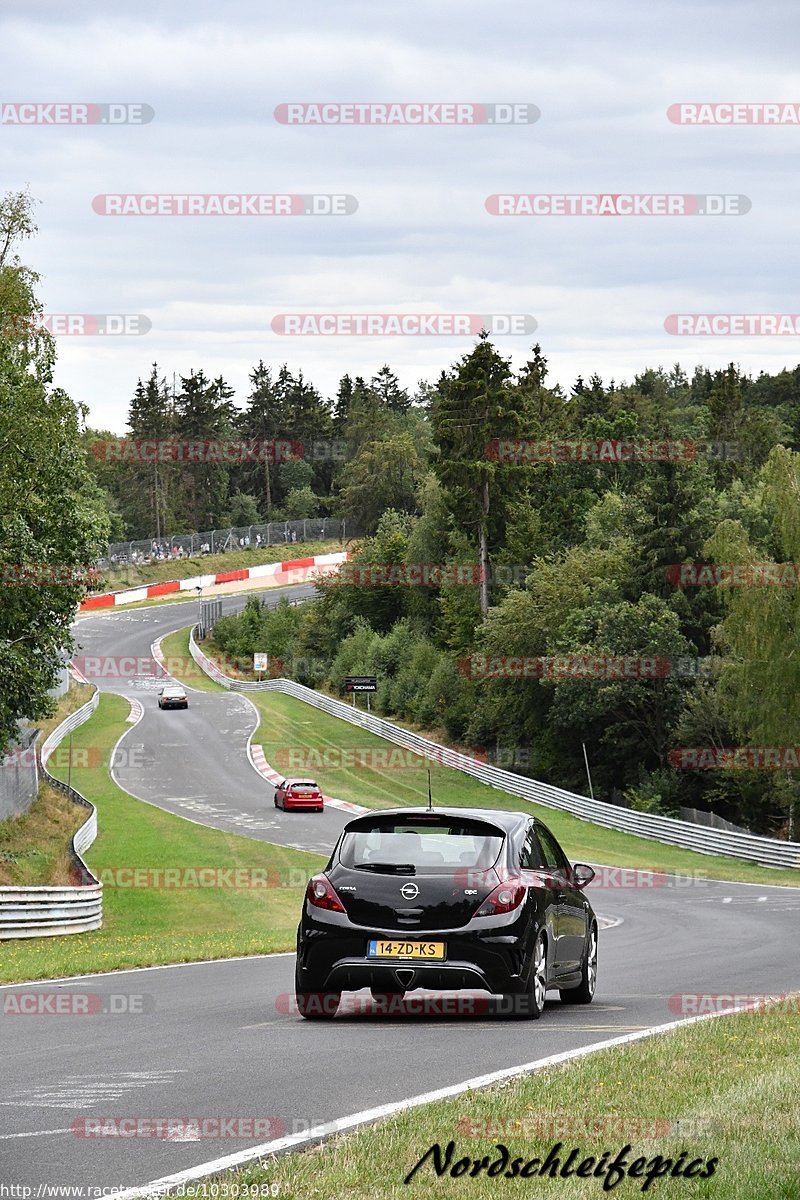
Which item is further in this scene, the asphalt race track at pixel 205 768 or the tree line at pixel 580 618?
the tree line at pixel 580 618

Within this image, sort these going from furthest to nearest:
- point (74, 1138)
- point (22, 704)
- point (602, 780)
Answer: point (602, 780) < point (22, 704) < point (74, 1138)

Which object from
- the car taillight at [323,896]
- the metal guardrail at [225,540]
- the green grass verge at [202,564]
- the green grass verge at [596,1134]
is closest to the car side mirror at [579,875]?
the car taillight at [323,896]

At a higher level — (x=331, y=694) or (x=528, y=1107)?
(x=528, y=1107)

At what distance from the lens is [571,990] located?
A: 13430 mm

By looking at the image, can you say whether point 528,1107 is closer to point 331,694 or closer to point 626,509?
point 626,509

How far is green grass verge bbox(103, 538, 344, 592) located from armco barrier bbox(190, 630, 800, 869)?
51514 mm

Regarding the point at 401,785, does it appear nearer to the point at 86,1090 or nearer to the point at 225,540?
the point at 86,1090

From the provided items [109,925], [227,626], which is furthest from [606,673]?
[227,626]

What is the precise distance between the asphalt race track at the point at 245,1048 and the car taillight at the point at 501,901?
825 mm

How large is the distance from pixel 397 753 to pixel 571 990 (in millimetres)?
56644

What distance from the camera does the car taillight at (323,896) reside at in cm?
1153

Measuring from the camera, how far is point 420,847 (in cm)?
1179

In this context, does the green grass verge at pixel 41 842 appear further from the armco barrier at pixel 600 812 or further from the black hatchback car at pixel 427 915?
the black hatchback car at pixel 427 915

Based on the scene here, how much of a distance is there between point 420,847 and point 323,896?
2.73ft
